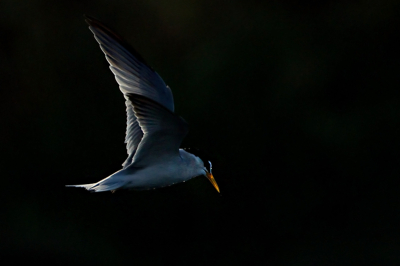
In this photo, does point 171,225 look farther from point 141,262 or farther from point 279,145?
point 279,145

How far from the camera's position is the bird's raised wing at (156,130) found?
79.7 inches

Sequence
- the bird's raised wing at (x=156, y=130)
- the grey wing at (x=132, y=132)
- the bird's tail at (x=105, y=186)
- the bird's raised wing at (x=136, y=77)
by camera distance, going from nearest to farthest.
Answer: the bird's raised wing at (x=156, y=130) < the bird's tail at (x=105, y=186) < the bird's raised wing at (x=136, y=77) < the grey wing at (x=132, y=132)

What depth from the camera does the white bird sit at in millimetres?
2078

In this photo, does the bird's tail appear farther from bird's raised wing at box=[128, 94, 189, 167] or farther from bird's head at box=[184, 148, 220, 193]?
bird's head at box=[184, 148, 220, 193]

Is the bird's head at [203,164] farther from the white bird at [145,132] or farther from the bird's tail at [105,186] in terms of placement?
the bird's tail at [105,186]

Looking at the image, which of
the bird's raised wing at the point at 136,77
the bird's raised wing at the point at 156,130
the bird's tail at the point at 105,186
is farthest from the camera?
the bird's raised wing at the point at 136,77

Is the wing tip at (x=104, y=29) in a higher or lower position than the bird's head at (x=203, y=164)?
higher

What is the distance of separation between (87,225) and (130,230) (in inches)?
21.7

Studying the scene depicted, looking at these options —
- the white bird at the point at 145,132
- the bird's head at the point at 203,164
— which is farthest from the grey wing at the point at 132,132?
the bird's head at the point at 203,164

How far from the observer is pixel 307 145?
659 centimetres

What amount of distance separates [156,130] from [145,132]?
47mm

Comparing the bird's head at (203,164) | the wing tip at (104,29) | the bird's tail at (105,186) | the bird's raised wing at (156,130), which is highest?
the wing tip at (104,29)

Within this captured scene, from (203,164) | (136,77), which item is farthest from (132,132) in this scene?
(203,164)

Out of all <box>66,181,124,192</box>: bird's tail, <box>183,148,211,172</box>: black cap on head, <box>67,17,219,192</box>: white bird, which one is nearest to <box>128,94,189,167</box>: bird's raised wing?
<box>67,17,219,192</box>: white bird
